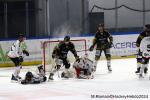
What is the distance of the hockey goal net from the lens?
46.8 ft

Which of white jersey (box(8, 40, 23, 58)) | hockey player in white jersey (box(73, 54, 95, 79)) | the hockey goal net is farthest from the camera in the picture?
the hockey goal net

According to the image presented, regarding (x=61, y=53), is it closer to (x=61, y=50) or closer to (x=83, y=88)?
(x=61, y=50)

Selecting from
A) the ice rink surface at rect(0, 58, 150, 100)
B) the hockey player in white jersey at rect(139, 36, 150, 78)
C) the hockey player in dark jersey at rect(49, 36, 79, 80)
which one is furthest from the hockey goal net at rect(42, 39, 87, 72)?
the hockey player in white jersey at rect(139, 36, 150, 78)

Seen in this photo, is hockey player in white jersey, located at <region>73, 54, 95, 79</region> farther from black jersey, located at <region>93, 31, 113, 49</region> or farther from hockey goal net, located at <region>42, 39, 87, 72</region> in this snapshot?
black jersey, located at <region>93, 31, 113, 49</region>

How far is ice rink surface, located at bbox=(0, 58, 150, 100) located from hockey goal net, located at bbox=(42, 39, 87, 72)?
2.13ft

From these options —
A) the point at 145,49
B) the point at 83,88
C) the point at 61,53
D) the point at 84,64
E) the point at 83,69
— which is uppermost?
the point at 145,49

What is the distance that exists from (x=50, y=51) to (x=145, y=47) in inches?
143

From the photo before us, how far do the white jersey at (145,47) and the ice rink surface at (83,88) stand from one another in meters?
0.67

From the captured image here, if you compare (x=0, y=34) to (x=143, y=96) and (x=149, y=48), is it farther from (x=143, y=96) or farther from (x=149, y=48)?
(x=143, y=96)

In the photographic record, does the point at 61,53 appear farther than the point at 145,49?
Yes

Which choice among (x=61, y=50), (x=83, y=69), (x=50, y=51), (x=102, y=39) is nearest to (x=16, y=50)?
(x=61, y=50)

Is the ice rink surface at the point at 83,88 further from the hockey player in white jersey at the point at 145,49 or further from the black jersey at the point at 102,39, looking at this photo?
the black jersey at the point at 102,39

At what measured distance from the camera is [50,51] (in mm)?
15086

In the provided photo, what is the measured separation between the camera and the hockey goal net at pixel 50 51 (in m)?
14.3
